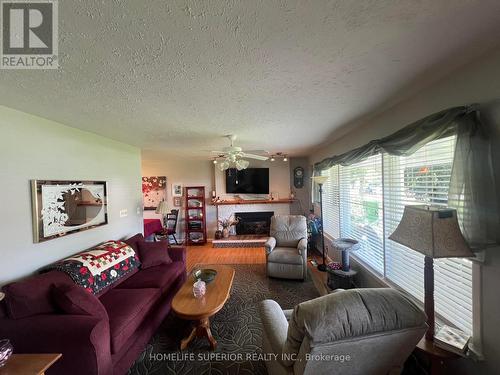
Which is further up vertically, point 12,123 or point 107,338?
point 12,123

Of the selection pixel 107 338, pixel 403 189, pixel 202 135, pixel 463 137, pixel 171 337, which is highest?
pixel 202 135

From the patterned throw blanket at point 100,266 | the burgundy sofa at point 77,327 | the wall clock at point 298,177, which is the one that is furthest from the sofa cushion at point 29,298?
the wall clock at point 298,177

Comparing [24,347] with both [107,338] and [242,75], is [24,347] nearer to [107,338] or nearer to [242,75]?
[107,338]

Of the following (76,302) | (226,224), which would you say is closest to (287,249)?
(226,224)

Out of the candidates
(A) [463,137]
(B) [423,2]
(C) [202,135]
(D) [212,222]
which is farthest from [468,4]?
(D) [212,222]

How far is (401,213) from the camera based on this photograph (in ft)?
6.68

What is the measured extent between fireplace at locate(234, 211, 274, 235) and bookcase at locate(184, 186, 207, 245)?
0.96 meters

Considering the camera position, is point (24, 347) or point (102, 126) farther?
point (102, 126)

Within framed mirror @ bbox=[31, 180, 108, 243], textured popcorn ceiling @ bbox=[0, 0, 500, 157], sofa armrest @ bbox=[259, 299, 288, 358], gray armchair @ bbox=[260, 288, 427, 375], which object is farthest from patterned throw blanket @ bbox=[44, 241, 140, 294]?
gray armchair @ bbox=[260, 288, 427, 375]

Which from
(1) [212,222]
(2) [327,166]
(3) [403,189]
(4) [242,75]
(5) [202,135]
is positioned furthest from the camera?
(1) [212,222]

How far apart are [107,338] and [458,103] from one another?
9.68ft

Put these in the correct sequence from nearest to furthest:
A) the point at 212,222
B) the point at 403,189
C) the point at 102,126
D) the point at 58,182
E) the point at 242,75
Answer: the point at 242,75
the point at 403,189
the point at 58,182
the point at 102,126
the point at 212,222

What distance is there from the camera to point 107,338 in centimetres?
150

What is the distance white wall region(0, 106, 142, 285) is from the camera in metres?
1.78
